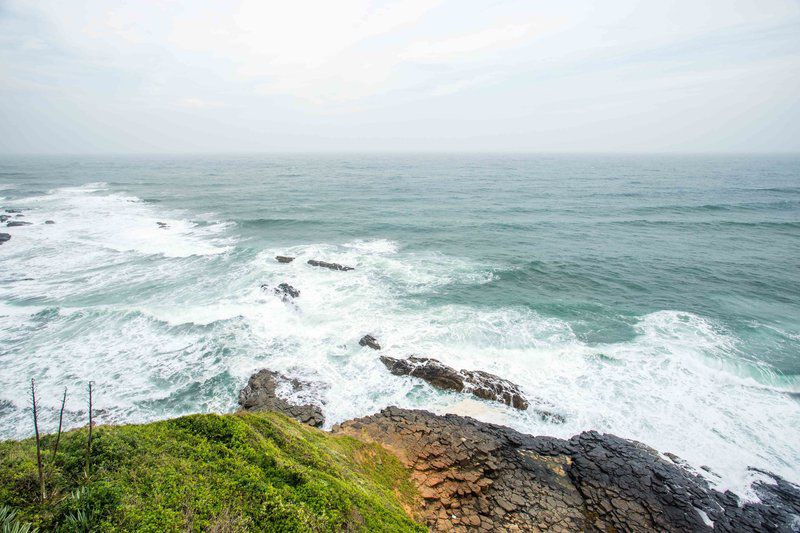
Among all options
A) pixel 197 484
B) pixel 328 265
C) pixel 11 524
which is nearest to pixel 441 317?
pixel 328 265

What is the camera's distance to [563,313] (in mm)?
24828

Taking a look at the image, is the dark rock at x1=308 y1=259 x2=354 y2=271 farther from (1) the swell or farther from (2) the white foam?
(1) the swell

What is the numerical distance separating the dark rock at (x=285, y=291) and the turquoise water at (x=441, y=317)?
0.71 meters

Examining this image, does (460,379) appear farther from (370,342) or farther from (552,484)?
(552,484)

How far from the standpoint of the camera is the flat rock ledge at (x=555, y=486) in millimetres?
11188

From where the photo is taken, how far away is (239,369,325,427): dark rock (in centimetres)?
1579

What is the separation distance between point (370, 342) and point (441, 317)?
5.57 meters

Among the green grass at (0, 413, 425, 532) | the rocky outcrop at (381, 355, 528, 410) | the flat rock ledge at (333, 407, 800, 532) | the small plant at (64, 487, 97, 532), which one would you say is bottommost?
the flat rock ledge at (333, 407, 800, 532)

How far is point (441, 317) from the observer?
2388 cm

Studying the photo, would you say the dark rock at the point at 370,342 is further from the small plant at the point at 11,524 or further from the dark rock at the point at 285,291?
the small plant at the point at 11,524

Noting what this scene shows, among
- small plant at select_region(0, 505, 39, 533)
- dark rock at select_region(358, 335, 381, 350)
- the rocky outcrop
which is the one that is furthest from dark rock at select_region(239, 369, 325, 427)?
small plant at select_region(0, 505, 39, 533)

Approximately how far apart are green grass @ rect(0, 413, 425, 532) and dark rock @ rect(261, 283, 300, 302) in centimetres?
1554

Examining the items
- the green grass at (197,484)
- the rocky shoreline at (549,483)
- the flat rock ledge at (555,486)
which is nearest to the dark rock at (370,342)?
the rocky shoreline at (549,483)

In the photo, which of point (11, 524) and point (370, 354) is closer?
point (11, 524)
